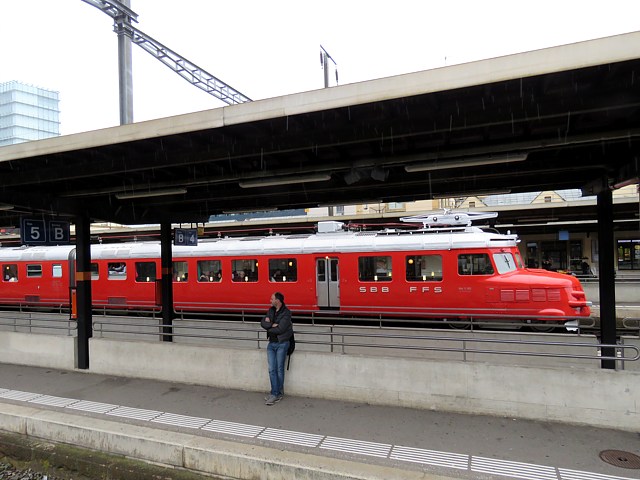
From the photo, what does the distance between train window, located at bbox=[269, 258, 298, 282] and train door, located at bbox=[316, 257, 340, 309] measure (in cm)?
79

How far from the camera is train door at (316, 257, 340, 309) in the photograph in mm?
13477

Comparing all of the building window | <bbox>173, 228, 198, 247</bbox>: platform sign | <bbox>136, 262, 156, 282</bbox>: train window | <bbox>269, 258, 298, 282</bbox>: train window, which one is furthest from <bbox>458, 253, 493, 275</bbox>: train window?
the building window

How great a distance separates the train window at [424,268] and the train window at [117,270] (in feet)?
34.7

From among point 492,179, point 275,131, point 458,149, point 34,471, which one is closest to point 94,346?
point 34,471

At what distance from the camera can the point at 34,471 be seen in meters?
6.08

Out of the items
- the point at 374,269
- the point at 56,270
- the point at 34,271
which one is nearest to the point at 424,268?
the point at 374,269

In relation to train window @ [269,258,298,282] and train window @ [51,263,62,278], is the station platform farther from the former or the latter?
train window @ [51,263,62,278]

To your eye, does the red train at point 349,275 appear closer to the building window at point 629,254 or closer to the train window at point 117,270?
the train window at point 117,270

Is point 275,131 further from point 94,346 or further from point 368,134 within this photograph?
point 94,346

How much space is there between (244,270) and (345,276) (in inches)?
143

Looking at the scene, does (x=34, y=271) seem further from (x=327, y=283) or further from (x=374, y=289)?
(x=374, y=289)

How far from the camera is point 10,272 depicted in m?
19.1

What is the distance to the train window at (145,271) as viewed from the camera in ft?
52.6

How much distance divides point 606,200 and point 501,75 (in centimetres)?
376
